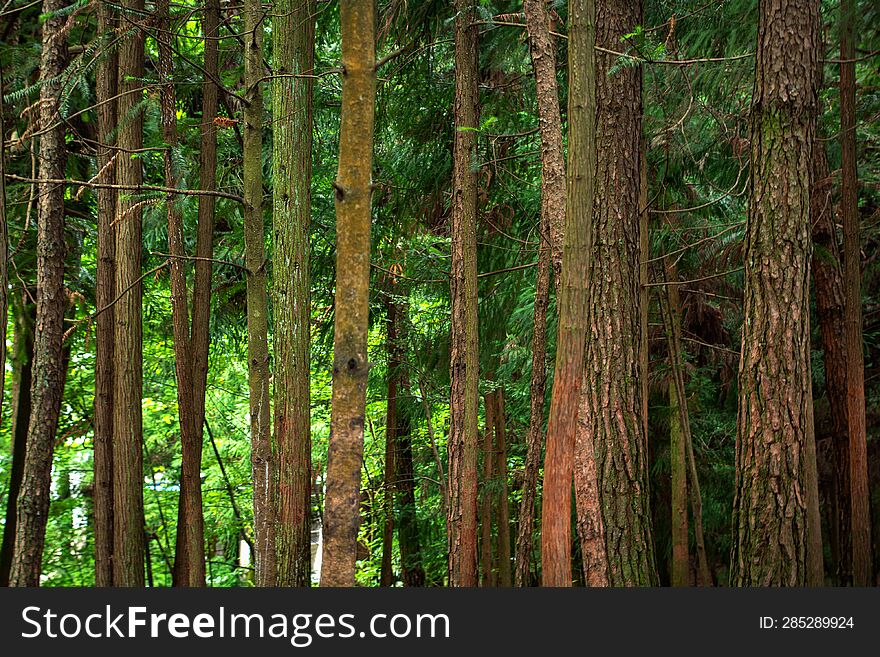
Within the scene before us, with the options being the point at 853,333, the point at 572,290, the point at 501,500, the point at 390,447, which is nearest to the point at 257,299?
the point at 572,290

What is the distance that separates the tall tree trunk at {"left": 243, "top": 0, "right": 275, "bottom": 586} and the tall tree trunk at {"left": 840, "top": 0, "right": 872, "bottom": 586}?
20.2ft

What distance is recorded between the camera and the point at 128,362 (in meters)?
8.01

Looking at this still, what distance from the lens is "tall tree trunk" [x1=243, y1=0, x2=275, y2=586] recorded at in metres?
7.29

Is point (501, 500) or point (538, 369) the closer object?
point (538, 369)

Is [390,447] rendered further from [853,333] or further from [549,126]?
[549,126]

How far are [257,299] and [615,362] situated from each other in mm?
3207

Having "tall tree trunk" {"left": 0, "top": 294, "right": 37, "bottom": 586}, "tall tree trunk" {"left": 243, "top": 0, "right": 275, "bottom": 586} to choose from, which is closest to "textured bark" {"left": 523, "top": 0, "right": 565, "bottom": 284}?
"tall tree trunk" {"left": 243, "top": 0, "right": 275, "bottom": 586}

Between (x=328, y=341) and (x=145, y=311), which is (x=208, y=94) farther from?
(x=145, y=311)

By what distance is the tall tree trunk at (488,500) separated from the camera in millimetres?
12812


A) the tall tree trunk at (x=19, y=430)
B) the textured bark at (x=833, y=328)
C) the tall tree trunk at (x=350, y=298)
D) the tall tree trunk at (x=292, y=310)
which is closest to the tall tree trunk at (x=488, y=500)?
the textured bark at (x=833, y=328)

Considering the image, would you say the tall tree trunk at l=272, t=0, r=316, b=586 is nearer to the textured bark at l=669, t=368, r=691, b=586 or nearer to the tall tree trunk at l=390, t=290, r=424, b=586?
the textured bark at l=669, t=368, r=691, b=586

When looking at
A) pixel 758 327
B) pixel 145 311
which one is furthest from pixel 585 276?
pixel 145 311

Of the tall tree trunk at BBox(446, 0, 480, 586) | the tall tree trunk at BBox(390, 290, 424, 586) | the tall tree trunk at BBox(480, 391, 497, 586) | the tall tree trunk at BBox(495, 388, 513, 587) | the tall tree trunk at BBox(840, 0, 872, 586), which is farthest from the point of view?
the tall tree trunk at BBox(390, 290, 424, 586)

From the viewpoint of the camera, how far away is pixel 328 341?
44.3 ft
